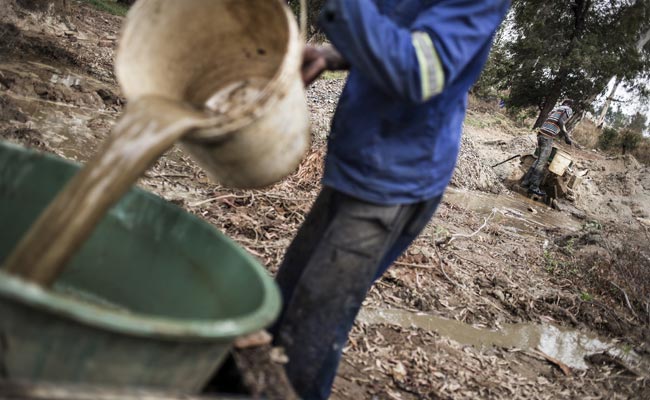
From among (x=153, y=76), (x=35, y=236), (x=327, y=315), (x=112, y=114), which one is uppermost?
(x=153, y=76)

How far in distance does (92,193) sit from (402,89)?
883 mm

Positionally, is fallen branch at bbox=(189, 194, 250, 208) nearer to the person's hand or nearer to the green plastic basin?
the green plastic basin

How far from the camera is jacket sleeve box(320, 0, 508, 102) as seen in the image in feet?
5.34

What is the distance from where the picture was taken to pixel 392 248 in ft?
7.47

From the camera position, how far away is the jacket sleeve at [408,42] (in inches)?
64.1

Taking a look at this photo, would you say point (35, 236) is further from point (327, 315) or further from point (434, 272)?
point (434, 272)

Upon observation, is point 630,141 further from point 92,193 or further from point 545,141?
point 92,193

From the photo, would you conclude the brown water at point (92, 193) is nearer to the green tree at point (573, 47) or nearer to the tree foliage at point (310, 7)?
the tree foliage at point (310, 7)

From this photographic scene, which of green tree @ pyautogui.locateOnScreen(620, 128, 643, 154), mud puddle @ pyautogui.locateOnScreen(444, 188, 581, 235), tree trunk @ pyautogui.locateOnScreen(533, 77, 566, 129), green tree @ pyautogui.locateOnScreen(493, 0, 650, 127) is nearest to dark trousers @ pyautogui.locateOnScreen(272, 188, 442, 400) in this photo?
mud puddle @ pyautogui.locateOnScreen(444, 188, 581, 235)

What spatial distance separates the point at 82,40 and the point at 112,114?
12.8ft

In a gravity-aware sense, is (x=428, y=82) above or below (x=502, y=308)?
above

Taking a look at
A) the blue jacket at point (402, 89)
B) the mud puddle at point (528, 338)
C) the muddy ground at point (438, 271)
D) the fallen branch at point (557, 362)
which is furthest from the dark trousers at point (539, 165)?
the blue jacket at point (402, 89)

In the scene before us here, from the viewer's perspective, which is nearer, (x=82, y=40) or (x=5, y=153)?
(x=5, y=153)

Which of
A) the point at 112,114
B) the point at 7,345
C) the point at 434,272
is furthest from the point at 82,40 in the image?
the point at 7,345
